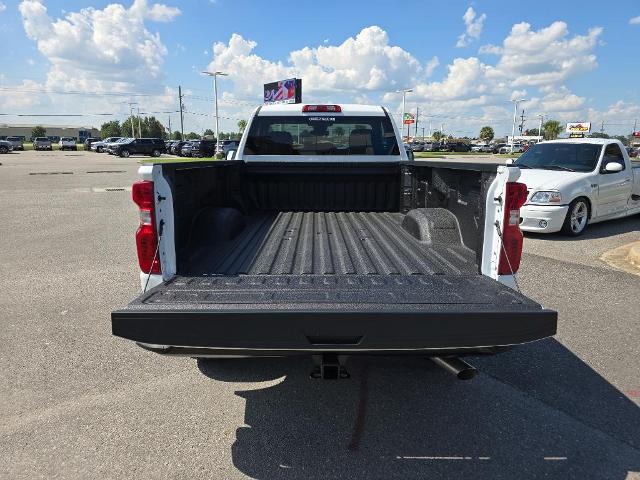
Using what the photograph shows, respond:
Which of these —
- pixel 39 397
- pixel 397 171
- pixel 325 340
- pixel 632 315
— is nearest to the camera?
pixel 325 340

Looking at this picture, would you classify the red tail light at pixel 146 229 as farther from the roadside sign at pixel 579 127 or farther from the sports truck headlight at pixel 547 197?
the roadside sign at pixel 579 127

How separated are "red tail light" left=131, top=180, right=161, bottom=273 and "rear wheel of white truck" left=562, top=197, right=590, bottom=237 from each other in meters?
7.92

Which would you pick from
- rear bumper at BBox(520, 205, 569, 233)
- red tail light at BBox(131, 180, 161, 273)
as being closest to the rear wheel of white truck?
rear bumper at BBox(520, 205, 569, 233)

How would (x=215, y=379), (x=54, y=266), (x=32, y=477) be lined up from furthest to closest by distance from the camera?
(x=54, y=266)
(x=215, y=379)
(x=32, y=477)

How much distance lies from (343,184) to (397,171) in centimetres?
66

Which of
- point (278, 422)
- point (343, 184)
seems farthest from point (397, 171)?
point (278, 422)

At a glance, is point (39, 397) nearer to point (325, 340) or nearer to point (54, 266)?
point (325, 340)

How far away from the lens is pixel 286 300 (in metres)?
2.32

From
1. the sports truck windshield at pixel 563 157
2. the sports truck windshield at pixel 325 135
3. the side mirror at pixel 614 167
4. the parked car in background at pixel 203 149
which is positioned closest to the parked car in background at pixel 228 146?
the sports truck windshield at pixel 325 135

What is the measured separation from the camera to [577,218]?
8742 mm

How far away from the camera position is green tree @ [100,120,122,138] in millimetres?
132050

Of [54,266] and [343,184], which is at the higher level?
[343,184]

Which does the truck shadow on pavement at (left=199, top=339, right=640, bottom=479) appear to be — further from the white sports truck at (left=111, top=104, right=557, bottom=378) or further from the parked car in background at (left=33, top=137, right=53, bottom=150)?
the parked car in background at (left=33, top=137, right=53, bottom=150)

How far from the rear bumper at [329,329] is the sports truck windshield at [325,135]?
381cm
